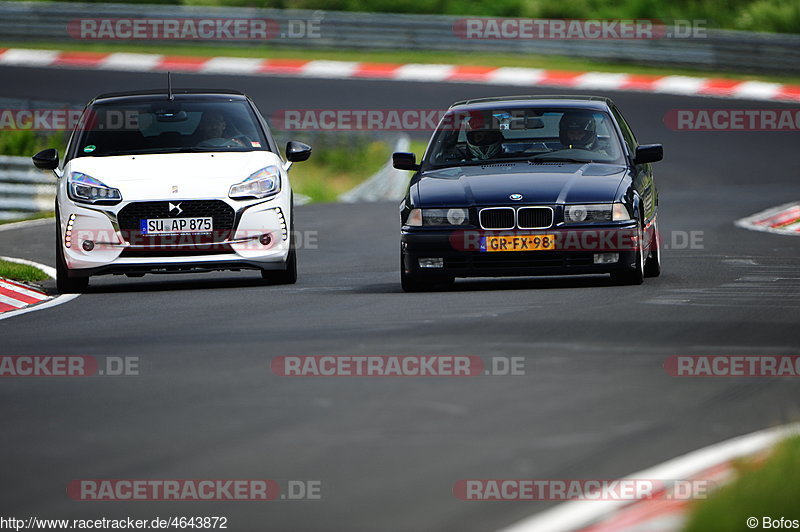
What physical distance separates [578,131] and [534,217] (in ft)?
5.00

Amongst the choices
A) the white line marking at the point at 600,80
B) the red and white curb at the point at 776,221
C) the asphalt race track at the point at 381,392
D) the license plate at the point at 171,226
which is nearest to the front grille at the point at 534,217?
the asphalt race track at the point at 381,392

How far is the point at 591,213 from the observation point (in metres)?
12.2

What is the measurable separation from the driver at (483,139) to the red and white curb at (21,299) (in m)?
3.51

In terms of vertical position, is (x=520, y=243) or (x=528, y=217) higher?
(x=528, y=217)

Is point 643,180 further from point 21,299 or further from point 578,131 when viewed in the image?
point 21,299

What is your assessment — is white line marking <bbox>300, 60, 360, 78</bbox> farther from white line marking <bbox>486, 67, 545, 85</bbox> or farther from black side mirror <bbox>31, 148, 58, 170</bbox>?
black side mirror <bbox>31, 148, 58, 170</bbox>

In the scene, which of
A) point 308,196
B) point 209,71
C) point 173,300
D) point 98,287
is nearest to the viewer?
point 173,300

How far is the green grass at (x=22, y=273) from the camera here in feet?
47.5

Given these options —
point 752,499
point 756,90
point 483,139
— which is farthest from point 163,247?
point 756,90

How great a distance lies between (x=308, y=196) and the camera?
1059 inches

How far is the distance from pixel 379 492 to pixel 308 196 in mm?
21340

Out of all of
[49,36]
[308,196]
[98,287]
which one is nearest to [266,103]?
[308,196]

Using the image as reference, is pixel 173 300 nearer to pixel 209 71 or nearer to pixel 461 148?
pixel 461 148

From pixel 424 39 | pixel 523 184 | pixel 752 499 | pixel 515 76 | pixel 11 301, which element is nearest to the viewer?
pixel 752 499
